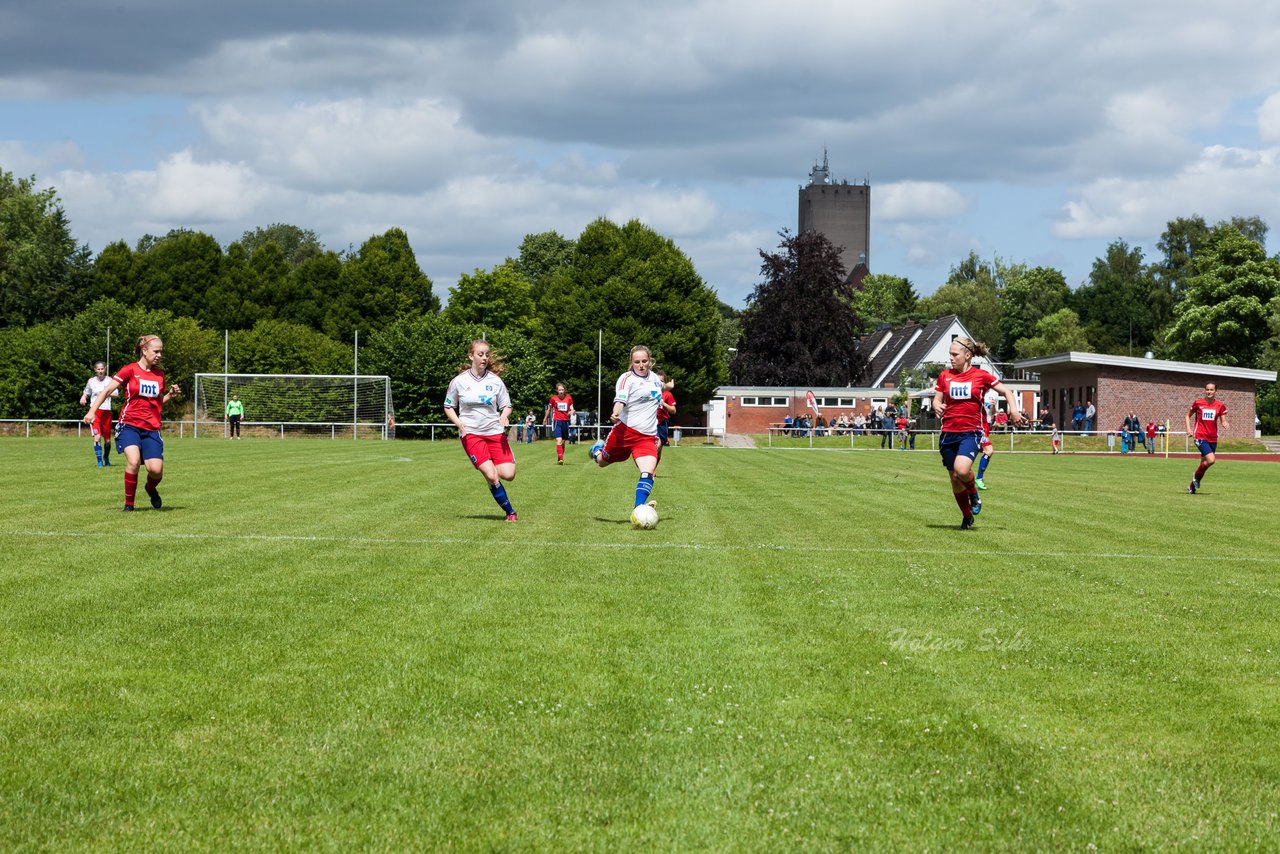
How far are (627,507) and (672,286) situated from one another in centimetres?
6105

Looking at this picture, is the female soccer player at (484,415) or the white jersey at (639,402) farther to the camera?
the female soccer player at (484,415)

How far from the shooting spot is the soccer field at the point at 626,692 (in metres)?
4.41

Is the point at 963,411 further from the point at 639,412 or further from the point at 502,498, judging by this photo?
the point at 502,498

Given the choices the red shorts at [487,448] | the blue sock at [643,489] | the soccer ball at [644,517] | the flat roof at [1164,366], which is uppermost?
the flat roof at [1164,366]

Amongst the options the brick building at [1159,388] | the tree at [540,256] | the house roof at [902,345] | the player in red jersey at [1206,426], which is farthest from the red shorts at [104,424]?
the tree at [540,256]

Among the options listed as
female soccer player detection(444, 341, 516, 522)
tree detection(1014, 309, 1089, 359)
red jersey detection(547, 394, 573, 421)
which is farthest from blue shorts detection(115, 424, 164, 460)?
tree detection(1014, 309, 1089, 359)

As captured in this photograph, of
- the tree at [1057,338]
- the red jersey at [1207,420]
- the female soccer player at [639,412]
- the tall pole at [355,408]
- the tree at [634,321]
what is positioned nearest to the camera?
the female soccer player at [639,412]

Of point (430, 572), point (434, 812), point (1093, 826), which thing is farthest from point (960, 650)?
point (430, 572)

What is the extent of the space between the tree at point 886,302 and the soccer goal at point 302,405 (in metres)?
78.6

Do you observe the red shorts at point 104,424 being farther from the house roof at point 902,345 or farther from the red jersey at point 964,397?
the house roof at point 902,345

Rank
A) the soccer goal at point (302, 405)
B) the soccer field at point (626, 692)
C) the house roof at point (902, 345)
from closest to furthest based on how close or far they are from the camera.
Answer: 1. the soccer field at point (626, 692)
2. the soccer goal at point (302, 405)
3. the house roof at point (902, 345)

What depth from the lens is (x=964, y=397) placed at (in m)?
14.8

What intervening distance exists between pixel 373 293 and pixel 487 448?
76.4 meters

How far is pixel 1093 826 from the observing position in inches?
172
